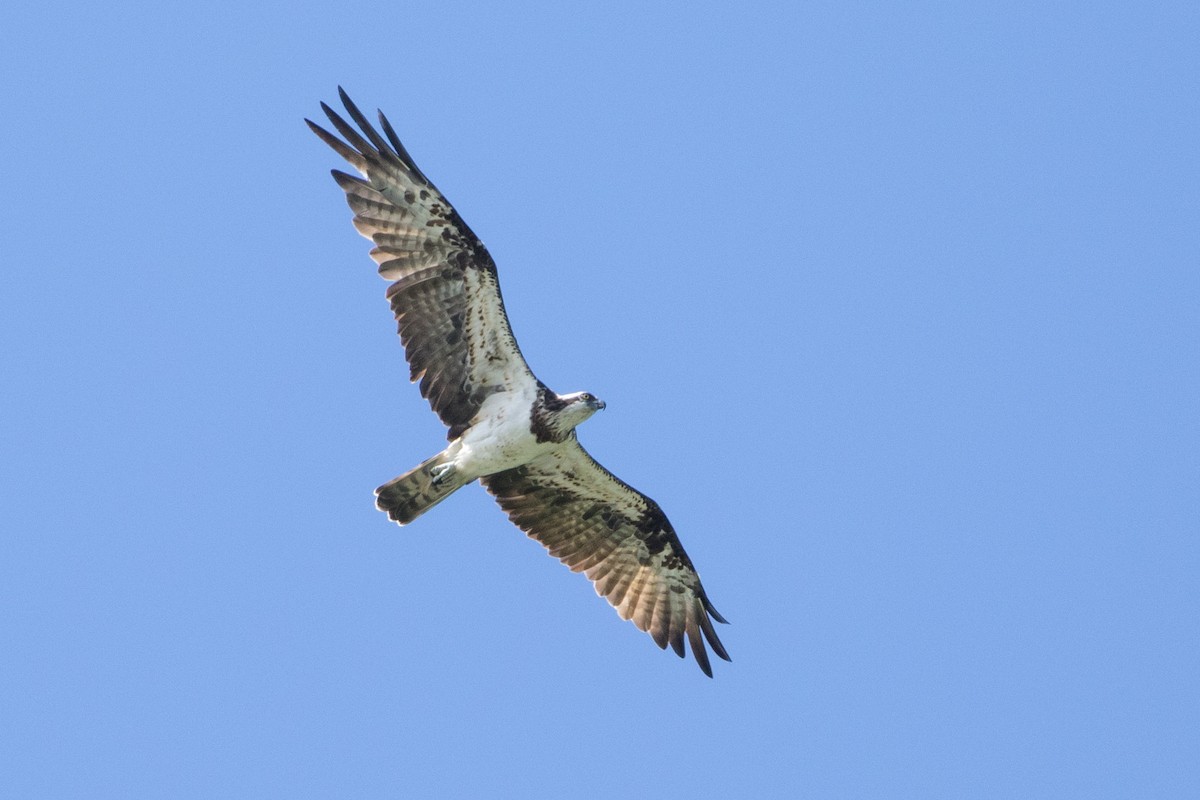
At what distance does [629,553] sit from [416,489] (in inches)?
101

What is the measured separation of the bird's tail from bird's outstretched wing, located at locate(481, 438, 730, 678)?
3.67ft

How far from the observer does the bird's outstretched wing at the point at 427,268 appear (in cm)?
1519

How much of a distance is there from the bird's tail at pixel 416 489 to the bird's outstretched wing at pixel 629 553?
1.12 m

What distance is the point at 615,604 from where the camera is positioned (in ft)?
55.4

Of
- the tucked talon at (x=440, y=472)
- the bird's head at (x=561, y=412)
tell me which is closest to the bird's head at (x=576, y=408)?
the bird's head at (x=561, y=412)

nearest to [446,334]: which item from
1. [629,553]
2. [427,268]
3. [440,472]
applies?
[427,268]

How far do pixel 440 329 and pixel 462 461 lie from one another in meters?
1.16

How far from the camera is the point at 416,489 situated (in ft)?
50.1

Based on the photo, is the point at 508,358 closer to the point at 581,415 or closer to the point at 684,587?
the point at 581,415

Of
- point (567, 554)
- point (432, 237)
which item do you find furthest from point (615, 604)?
point (432, 237)

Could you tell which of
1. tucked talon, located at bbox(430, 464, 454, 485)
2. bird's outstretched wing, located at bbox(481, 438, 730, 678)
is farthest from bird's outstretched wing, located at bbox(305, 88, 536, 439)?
bird's outstretched wing, located at bbox(481, 438, 730, 678)

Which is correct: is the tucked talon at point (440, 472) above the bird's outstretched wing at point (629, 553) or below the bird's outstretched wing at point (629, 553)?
above

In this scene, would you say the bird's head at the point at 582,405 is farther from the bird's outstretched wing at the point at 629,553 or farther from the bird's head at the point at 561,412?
the bird's outstretched wing at the point at 629,553

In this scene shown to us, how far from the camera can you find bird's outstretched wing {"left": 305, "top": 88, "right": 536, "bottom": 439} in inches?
598
